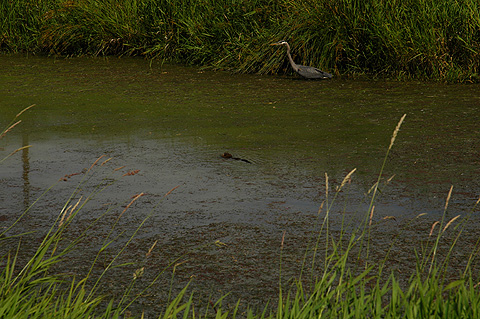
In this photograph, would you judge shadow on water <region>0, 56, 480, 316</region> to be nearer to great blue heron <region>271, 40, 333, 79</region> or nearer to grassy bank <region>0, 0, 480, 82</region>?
great blue heron <region>271, 40, 333, 79</region>

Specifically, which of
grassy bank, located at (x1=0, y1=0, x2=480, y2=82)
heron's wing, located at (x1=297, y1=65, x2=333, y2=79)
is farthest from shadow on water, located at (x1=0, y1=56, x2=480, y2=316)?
grassy bank, located at (x1=0, y1=0, x2=480, y2=82)

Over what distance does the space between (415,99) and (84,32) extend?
4612 mm

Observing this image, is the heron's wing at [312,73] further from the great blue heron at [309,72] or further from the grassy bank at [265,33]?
the grassy bank at [265,33]

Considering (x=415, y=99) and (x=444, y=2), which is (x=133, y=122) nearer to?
(x=415, y=99)

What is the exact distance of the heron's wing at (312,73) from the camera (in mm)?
6984

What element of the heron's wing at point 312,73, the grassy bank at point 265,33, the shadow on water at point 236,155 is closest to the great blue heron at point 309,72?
the heron's wing at point 312,73

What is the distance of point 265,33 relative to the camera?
7684 millimetres

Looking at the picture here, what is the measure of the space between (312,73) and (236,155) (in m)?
2.72

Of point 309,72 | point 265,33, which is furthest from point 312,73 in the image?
point 265,33

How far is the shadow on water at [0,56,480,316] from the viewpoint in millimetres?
3035

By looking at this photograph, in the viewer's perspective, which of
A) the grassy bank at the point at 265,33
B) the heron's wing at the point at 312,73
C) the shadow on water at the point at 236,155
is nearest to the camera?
the shadow on water at the point at 236,155

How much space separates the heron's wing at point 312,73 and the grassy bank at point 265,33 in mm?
368

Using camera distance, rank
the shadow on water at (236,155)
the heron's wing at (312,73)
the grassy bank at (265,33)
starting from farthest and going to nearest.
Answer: the heron's wing at (312,73) < the grassy bank at (265,33) < the shadow on water at (236,155)

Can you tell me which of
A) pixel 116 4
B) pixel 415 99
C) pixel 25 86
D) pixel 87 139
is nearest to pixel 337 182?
pixel 87 139
